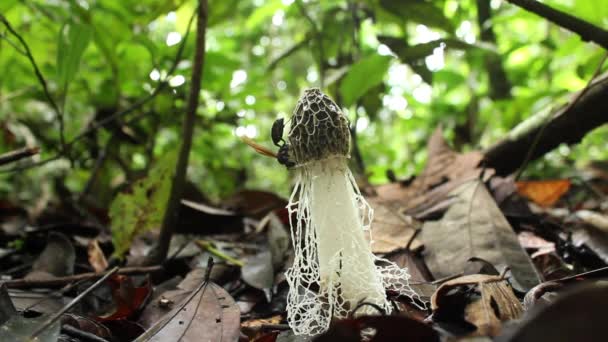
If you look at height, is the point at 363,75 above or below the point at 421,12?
below

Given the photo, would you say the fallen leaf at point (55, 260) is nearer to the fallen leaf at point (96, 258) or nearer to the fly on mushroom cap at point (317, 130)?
the fallen leaf at point (96, 258)

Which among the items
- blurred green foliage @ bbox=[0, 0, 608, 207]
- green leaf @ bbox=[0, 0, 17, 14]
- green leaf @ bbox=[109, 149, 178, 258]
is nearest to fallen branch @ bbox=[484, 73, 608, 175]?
blurred green foliage @ bbox=[0, 0, 608, 207]

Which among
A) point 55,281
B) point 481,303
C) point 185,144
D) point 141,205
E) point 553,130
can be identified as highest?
point 185,144

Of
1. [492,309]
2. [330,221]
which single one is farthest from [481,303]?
[330,221]

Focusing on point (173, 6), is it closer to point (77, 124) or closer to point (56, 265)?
point (56, 265)

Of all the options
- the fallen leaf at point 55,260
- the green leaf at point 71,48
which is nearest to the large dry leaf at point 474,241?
the fallen leaf at point 55,260

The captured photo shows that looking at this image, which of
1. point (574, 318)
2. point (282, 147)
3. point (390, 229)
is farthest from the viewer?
point (390, 229)

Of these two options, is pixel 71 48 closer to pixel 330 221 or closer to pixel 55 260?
pixel 55 260
